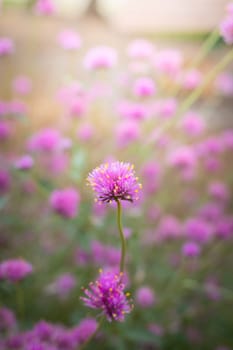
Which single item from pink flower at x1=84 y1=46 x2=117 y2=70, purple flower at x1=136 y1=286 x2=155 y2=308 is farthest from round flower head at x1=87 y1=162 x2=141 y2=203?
pink flower at x1=84 y1=46 x2=117 y2=70

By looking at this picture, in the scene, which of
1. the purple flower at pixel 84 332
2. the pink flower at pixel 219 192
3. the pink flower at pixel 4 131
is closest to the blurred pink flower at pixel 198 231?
the pink flower at pixel 219 192

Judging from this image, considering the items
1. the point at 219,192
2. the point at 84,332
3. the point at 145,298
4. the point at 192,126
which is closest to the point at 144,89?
the point at 192,126

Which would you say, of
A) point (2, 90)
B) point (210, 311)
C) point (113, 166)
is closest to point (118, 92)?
point (2, 90)

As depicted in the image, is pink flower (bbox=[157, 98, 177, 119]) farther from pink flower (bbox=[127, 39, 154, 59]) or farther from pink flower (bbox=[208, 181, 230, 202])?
pink flower (bbox=[208, 181, 230, 202])

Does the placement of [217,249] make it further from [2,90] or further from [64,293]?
[2,90]

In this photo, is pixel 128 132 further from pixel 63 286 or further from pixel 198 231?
pixel 63 286

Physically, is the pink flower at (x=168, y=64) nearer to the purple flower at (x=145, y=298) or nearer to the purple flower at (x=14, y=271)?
the purple flower at (x=145, y=298)
